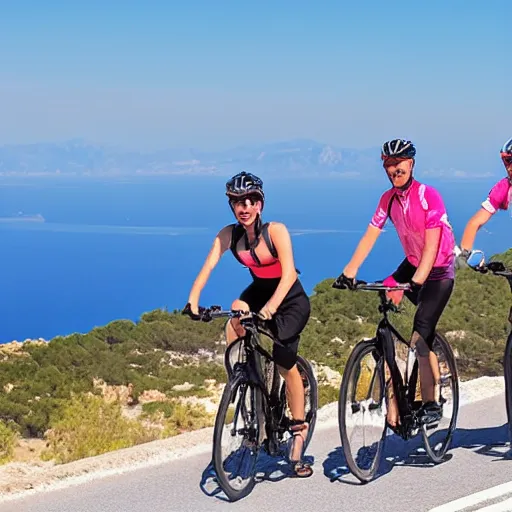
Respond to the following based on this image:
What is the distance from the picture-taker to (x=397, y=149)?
5844 millimetres

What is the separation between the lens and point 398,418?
6031mm

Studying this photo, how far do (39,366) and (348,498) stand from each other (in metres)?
14.6

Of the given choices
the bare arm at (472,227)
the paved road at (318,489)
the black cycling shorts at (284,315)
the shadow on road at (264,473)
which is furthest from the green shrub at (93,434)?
the bare arm at (472,227)

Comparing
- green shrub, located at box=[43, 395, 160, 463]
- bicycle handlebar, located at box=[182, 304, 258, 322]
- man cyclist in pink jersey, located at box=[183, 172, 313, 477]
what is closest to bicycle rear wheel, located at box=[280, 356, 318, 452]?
man cyclist in pink jersey, located at box=[183, 172, 313, 477]

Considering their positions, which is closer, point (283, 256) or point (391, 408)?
point (283, 256)

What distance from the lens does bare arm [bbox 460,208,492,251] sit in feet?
20.2

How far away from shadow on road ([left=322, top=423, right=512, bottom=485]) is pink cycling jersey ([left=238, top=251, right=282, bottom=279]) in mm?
1309

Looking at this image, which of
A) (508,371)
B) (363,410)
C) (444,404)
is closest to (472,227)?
(508,371)

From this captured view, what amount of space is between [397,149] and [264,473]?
7.12 feet

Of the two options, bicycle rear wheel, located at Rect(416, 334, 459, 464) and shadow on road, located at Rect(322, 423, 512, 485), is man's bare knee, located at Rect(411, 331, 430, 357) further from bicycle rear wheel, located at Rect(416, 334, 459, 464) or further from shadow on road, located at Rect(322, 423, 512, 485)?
shadow on road, located at Rect(322, 423, 512, 485)

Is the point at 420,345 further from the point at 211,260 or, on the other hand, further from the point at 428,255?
the point at 211,260

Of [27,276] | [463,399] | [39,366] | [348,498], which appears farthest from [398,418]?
[27,276]

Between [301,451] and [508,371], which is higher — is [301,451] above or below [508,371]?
below

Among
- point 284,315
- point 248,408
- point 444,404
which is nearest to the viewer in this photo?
point 248,408
